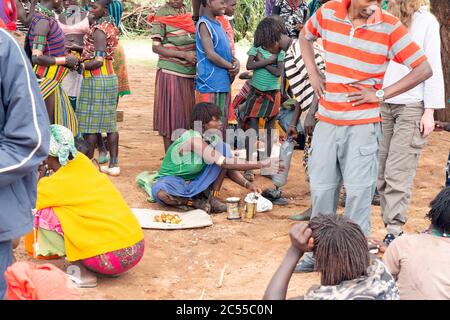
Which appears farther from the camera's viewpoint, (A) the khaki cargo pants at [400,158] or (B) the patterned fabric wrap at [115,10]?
(B) the patterned fabric wrap at [115,10]

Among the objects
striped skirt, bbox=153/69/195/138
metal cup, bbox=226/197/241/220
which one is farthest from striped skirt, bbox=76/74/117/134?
metal cup, bbox=226/197/241/220

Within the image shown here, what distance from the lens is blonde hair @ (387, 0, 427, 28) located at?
16.6 feet

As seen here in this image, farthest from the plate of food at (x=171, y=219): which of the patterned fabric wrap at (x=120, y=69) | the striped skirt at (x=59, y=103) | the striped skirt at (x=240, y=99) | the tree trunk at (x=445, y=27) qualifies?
the tree trunk at (x=445, y=27)

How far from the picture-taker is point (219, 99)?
6977 millimetres

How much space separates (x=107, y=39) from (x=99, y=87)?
47cm

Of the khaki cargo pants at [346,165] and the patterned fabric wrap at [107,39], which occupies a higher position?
the patterned fabric wrap at [107,39]

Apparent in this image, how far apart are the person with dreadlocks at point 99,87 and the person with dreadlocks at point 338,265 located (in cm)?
414

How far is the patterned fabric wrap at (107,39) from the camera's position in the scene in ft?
23.2

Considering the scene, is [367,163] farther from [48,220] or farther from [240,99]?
[240,99]

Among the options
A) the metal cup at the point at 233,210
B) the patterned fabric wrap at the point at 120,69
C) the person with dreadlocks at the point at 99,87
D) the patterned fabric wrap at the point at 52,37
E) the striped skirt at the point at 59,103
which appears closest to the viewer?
the metal cup at the point at 233,210

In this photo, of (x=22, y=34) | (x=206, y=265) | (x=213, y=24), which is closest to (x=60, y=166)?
(x=206, y=265)

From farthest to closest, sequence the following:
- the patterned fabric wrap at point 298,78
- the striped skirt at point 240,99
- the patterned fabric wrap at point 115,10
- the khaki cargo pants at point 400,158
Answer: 1. the patterned fabric wrap at point 115,10
2. the striped skirt at point 240,99
3. the patterned fabric wrap at point 298,78
4. the khaki cargo pants at point 400,158

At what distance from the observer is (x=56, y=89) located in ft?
22.4

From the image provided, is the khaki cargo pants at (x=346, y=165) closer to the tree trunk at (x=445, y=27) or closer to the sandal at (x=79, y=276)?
the sandal at (x=79, y=276)
